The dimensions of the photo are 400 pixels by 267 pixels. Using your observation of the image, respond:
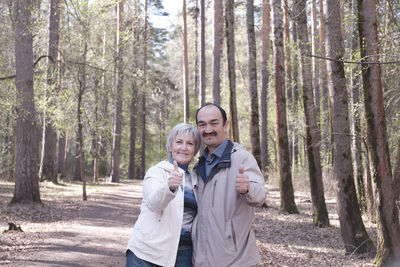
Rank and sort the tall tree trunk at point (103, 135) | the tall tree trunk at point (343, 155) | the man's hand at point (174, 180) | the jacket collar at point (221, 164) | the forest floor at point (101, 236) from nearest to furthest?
1. the man's hand at point (174, 180)
2. the jacket collar at point (221, 164)
3. the forest floor at point (101, 236)
4. the tall tree trunk at point (343, 155)
5. the tall tree trunk at point (103, 135)

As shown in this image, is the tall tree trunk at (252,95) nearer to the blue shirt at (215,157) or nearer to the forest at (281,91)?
the forest at (281,91)

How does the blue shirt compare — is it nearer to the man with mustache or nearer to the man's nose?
the man with mustache

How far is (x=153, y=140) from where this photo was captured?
154 feet

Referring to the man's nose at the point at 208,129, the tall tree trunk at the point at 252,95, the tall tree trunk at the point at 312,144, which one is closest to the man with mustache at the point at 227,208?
the man's nose at the point at 208,129

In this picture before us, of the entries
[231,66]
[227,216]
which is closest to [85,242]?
[227,216]

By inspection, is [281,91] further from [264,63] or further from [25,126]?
[264,63]

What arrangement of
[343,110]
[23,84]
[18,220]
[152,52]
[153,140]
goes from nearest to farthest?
[343,110], [18,220], [23,84], [152,52], [153,140]

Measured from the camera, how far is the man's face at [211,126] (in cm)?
323

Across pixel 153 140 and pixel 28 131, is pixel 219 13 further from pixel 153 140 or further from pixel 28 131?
pixel 153 140

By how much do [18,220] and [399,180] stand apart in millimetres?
9178

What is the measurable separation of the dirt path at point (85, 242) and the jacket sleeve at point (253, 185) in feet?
16.4

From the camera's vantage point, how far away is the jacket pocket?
115 inches

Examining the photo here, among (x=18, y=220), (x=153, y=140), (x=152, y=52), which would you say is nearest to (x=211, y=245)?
(x=18, y=220)

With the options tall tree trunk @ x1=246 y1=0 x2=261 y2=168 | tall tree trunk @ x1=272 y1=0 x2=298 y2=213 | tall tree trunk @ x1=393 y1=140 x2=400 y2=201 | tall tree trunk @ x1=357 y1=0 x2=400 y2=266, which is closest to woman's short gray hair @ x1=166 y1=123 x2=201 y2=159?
tall tree trunk @ x1=357 y1=0 x2=400 y2=266
